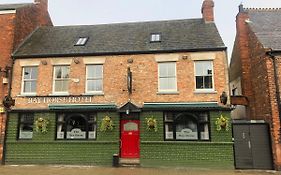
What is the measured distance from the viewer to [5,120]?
14211 millimetres

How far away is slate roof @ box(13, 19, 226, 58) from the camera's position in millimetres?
14539

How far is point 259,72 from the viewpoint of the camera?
1397 centimetres

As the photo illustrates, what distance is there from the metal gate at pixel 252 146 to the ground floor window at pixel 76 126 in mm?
Answer: 7441

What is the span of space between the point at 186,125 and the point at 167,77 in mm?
2769

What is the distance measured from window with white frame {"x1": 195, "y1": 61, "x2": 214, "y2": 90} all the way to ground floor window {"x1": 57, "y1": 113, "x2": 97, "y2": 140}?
5959 mm

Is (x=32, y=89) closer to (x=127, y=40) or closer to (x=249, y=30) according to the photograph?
(x=127, y=40)

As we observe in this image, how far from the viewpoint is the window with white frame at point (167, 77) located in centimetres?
1396

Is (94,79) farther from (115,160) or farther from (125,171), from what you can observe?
(125,171)

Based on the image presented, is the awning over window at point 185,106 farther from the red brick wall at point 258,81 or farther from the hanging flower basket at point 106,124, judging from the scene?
the red brick wall at point 258,81

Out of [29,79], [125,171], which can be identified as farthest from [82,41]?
[125,171]

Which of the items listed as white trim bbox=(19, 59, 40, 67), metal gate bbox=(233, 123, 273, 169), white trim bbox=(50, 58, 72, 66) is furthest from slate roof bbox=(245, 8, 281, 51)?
white trim bbox=(19, 59, 40, 67)

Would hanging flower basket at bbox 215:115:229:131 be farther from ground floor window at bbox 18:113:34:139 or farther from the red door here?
ground floor window at bbox 18:113:34:139

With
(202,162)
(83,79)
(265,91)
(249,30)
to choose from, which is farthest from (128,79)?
(249,30)

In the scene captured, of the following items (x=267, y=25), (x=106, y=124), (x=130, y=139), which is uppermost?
(x=267, y=25)
